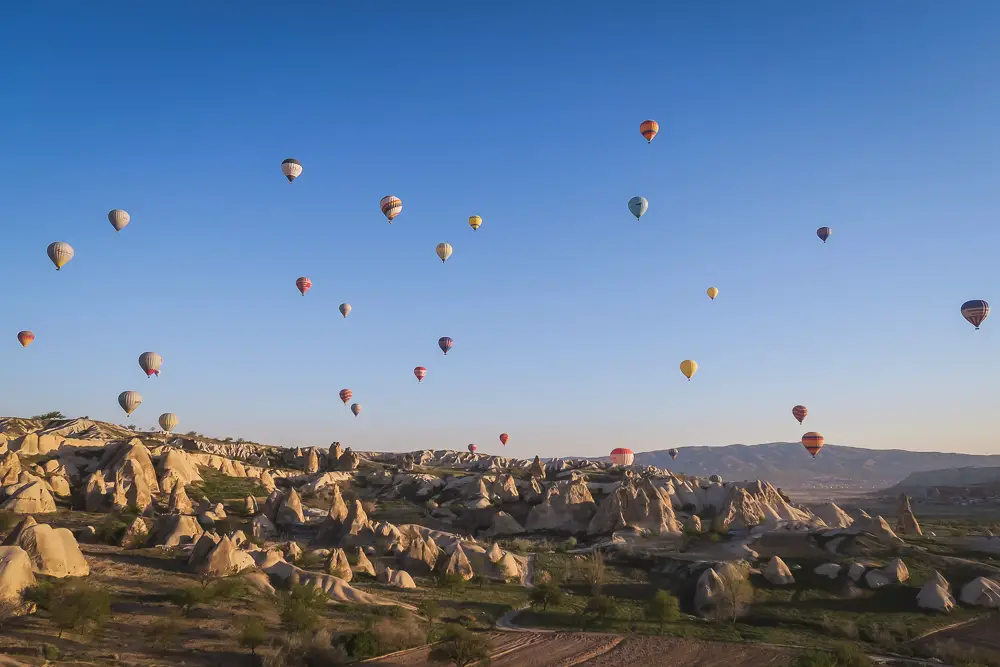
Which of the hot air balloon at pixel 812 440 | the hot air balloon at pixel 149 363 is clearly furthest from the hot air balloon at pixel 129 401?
the hot air balloon at pixel 812 440

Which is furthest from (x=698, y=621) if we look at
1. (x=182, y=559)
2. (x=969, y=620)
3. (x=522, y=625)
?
(x=182, y=559)

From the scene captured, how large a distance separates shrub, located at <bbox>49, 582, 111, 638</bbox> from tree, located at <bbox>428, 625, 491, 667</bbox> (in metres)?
11.6

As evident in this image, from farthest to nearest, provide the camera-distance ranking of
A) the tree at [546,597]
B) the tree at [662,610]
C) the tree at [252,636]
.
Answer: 1. the tree at [546,597]
2. the tree at [662,610]
3. the tree at [252,636]

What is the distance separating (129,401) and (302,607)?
59.0m

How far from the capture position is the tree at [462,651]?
75.5 feet

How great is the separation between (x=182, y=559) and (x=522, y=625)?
57.6 ft

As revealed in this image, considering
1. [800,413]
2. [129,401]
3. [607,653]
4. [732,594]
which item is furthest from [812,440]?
[129,401]

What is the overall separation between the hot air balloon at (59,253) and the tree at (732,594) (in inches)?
2385

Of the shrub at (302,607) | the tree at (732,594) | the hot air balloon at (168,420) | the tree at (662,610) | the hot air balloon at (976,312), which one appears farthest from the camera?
the hot air balloon at (168,420)

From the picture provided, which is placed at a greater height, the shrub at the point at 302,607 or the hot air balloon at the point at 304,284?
the hot air balloon at the point at 304,284

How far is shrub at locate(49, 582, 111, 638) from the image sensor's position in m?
22.4

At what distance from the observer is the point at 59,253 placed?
199ft

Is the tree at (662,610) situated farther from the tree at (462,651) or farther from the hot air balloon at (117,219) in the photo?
the hot air balloon at (117,219)

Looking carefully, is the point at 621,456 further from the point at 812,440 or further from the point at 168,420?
the point at 168,420
